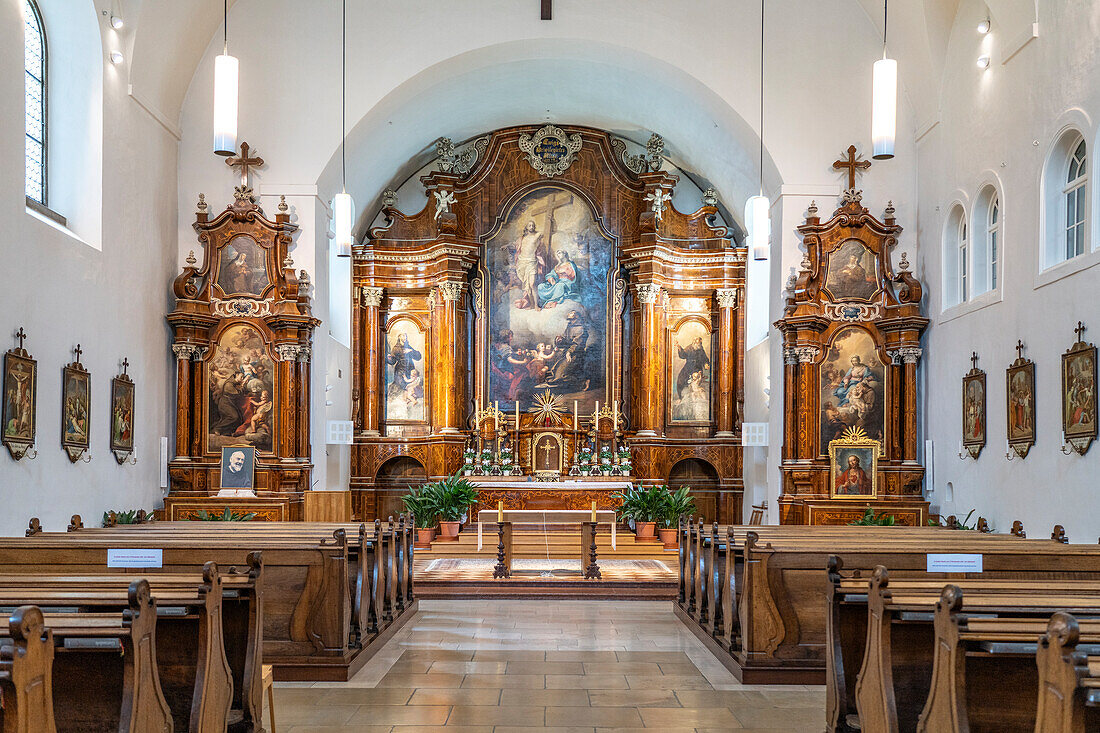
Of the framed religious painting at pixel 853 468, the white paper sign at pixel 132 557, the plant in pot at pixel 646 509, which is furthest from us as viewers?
the plant in pot at pixel 646 509

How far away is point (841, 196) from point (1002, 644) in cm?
1310

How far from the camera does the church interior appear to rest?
6.29 metres

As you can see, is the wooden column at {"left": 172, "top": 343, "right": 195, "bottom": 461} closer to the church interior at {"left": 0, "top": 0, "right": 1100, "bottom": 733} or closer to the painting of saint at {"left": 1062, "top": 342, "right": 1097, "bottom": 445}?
the church interior at {"left": 0, "top": 0, "right": 1100, "bottom": 733}

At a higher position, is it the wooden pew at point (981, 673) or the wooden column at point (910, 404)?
the wooden column at point (910, 404)

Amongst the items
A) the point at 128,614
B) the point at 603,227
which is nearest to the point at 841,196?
the point at 603,227

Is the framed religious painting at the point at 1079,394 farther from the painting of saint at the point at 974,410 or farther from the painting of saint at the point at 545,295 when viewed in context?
the painting of saint at the point at 545,295

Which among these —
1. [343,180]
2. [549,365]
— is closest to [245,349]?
[343,180]

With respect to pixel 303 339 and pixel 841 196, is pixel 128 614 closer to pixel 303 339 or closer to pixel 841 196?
pixel 303 339

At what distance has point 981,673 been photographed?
15.3 ft

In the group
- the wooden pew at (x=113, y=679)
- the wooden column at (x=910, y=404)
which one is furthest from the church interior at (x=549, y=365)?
the wooden column at (x=910, y=404)

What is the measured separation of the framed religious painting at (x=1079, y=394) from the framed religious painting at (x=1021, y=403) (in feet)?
2.67

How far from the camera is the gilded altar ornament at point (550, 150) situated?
21734 mm

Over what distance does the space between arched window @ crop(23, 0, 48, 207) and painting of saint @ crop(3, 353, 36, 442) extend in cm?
268

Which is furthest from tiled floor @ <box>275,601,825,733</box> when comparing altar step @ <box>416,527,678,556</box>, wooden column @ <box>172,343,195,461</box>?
wooden column @ <box>172,343,195,461</box>
